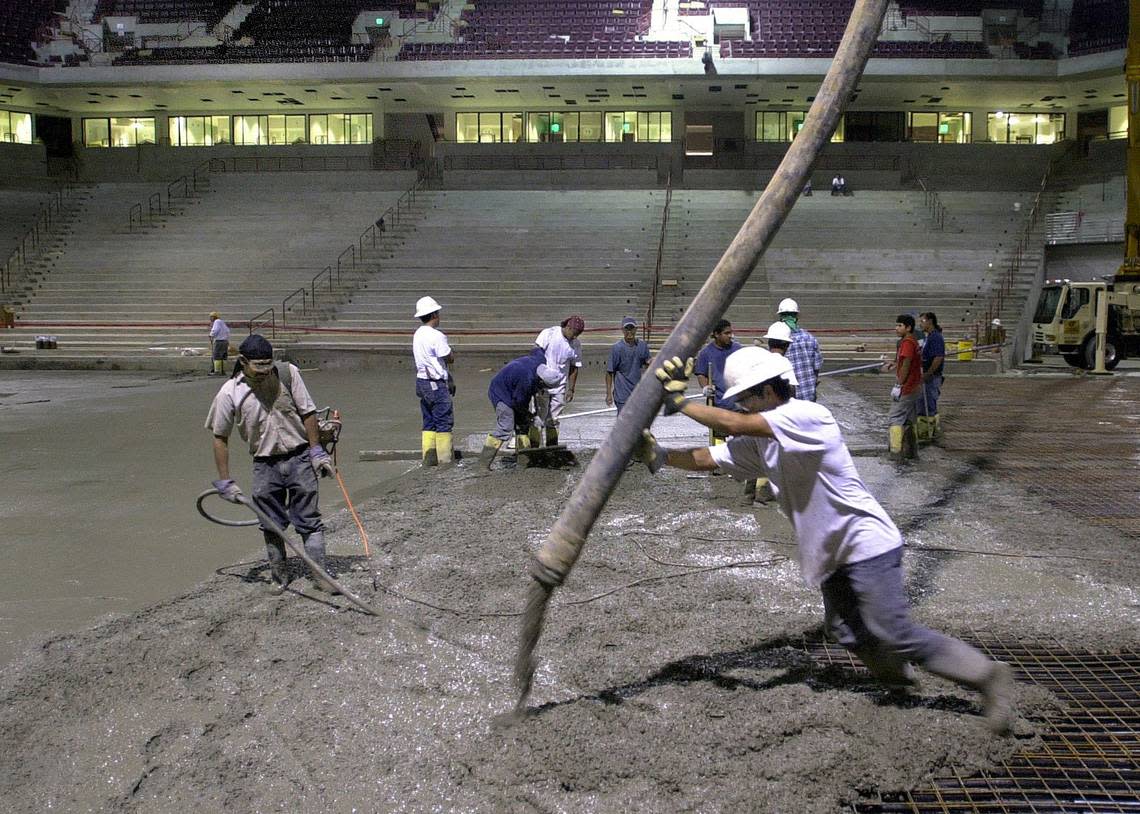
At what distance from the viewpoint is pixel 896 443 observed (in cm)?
1034

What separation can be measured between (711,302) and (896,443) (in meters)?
7.33

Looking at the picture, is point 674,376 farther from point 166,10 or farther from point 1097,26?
point 166,10

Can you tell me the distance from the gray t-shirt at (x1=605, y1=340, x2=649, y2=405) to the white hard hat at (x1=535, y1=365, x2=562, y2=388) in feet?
2.15

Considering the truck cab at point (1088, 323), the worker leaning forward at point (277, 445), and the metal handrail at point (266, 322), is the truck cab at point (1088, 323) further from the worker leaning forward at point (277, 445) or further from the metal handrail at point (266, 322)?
the worker leaning forward at point (277, 445)

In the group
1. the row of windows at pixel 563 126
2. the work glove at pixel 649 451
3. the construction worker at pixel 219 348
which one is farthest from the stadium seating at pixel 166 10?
the work glove at pixel 649 451

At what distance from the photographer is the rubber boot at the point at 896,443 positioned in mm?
10273

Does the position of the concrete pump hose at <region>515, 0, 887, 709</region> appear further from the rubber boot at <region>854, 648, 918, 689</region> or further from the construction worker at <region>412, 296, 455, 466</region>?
the construction worker at <region>412, 296, 455, 466</region>

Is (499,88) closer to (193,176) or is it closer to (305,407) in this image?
(193,176)

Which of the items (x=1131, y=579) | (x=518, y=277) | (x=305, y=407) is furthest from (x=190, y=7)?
(x=1131, y=579)

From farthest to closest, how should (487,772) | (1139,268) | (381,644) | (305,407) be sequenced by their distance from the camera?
(1139,268), (305,407), (381,644), (487,772)

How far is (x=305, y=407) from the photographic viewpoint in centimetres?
596

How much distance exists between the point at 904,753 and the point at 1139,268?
73.4 ft

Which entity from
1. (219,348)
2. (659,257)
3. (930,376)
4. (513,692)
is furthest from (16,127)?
(513,692)

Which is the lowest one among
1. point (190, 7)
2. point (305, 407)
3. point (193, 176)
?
point (305, 407)
